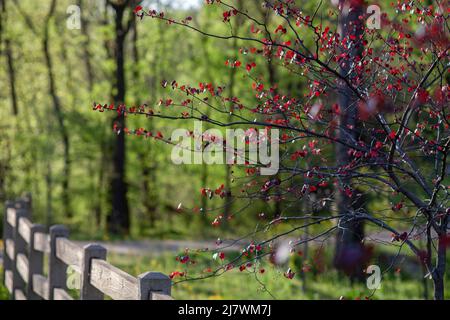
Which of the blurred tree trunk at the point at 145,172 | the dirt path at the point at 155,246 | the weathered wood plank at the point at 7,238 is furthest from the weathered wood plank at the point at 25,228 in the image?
the blurred tree trunk at the point at 145,172

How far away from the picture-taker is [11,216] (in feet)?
36.8

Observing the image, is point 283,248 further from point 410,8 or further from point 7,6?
point 7,6

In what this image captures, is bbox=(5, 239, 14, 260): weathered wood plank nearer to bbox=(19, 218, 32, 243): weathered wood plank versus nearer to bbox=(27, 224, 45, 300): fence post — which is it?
bbox=(19, 218, 32, 243): weathered wood plank

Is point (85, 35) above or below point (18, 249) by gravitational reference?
above

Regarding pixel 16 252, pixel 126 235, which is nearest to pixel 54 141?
pixel 126 235

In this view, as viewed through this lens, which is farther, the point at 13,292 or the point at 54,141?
the point at 54,141

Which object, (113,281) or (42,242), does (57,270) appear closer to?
(42,242)

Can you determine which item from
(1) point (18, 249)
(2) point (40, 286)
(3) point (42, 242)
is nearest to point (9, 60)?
(1) point (18, 249)

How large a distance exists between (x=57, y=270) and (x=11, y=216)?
143 inches

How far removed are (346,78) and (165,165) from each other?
25032 mm

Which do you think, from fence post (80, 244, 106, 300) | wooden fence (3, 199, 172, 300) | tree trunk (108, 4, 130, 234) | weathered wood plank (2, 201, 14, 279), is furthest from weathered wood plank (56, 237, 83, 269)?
tree trunk (108, 4, 130, 234)

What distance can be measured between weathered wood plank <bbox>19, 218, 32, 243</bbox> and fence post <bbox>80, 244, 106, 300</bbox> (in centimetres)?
304

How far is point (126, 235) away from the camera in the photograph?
76.1 ft

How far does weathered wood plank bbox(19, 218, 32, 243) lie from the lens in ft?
30.8
